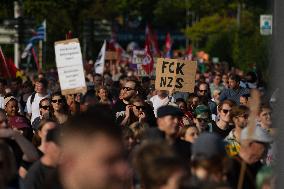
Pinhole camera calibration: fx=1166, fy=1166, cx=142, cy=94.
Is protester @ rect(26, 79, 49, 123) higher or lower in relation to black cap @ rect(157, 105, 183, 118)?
lower

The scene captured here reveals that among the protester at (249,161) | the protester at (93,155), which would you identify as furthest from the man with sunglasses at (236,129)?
the protester at (93,155)

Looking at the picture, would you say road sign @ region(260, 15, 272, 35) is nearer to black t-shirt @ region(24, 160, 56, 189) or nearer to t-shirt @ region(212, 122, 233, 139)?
t-shirt @ region(212, 122, 233, 139)

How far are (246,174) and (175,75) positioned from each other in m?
9.51

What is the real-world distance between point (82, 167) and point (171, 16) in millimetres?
116505

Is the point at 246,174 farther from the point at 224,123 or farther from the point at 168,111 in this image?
the point at 224,123

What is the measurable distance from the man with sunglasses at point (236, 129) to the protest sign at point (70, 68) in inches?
132

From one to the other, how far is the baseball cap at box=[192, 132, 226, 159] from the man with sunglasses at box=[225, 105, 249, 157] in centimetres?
331

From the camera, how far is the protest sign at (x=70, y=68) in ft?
51.3

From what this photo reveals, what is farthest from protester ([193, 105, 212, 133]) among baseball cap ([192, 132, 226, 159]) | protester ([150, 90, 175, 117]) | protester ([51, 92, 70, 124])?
baseball cap ([192, 132, 226, 159])

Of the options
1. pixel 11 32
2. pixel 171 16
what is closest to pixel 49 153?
pixel 11 32

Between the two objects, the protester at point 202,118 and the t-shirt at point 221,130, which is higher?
the protester at point 202,118

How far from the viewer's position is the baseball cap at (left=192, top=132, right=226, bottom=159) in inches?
293

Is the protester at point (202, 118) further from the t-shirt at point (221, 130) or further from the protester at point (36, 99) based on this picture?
the protester at point (36, 99)

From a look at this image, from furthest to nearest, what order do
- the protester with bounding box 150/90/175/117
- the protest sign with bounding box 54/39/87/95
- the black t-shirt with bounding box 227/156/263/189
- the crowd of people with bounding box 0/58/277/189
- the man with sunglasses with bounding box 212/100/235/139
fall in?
the protester with bounding box 150/90/175/117
the protest sign with bounding box 54/39/87/95
the man with sunglasses with bounding box 212/100/235/139
the black t-shirt with bounding box 227/156/263/189
the crowd of people with bounding box 0/58/277/189
